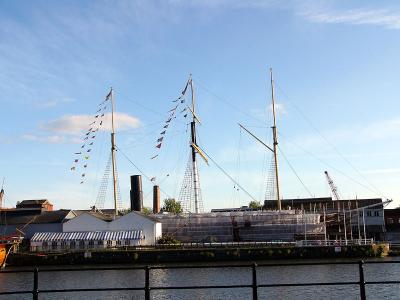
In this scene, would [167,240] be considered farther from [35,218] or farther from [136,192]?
[35,218]

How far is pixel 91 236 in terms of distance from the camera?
89.1 meters

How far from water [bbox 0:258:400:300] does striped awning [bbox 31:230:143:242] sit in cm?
2832

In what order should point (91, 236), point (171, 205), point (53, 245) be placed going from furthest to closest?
point (171, 205) < point (91, 236) < point (53, 245)

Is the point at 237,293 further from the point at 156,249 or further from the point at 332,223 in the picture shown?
the point at 332,223

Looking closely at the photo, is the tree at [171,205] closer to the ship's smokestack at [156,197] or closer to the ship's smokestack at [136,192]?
the ship's smokestack at [156,197]

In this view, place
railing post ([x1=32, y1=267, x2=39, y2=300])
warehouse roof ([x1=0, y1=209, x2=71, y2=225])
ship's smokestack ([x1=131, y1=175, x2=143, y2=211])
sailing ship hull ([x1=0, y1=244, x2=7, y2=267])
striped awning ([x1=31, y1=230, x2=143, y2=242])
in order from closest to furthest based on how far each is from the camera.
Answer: railing post ([x1=32, y1=267, x2=39, y2=300])
sailing ship hull ([x1=0, y1=244, x2=7, y2=267])
striped awning ([x1=31, y1=230, x2=143, y2=242])
warehouse roof ([x1=0, y1=209, x2=71, y2=225])
ship's smokestack ([x1=131, y1=175, x2=143, y2=211])

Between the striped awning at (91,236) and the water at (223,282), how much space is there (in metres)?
28.3

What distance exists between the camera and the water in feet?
119

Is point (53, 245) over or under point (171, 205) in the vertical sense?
under

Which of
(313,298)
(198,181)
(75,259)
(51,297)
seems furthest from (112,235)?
(313,298)

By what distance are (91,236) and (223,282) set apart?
46.6 m

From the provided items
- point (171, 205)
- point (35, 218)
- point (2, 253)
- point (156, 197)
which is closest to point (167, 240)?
point (35, 218)

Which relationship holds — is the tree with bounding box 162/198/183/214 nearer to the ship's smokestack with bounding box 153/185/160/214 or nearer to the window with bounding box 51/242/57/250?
the ship's smokestack with bounding box 153/185/160/214

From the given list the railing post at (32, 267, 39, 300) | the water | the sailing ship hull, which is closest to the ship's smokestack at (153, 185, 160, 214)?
the sailing ship hull
